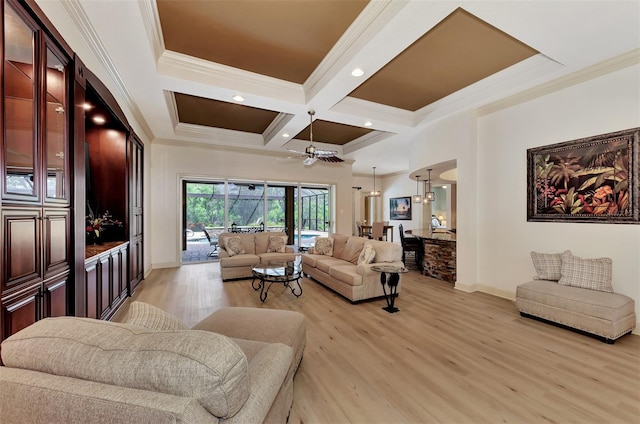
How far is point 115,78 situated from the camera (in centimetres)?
344

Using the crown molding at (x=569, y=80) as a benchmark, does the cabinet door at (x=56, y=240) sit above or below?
below

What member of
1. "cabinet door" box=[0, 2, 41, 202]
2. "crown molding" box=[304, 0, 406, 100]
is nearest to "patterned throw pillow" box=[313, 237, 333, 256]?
"crown molding" box=[304, 0, 406, 100]

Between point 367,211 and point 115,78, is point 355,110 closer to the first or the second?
point 115,78

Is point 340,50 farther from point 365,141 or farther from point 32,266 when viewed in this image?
point 365,141

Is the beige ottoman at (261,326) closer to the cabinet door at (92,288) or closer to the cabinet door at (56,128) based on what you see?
the cabinet door at (92,288)

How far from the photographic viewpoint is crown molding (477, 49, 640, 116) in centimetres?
307

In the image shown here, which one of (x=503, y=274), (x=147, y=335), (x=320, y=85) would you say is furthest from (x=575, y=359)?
(x=320, y=85)

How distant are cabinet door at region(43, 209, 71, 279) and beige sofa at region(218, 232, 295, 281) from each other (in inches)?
123

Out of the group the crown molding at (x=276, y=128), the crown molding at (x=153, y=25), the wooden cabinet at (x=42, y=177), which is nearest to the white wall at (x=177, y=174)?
the crown molding at (x=276, y=128)

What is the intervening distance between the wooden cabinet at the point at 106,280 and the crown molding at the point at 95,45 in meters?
2.12

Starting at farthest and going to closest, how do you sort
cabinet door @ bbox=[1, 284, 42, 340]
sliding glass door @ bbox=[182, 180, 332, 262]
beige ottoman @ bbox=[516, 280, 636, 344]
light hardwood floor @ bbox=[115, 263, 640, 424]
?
sliding glass door @ bbox=[182, 180, 332, 262], beige ottoman @ bbox=[516, 280, 636, 344], light hardwood floor @ bbox=[115, 263, 640, 424], cabinet door @ bbox=[1, 284, 42, 340]

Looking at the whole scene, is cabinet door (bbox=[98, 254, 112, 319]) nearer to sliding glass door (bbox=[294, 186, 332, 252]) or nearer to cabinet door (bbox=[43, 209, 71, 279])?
cabinet door (bbox=[43, 209, 71, 279])

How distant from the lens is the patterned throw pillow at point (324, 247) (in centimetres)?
555

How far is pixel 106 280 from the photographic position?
10.4 ft
